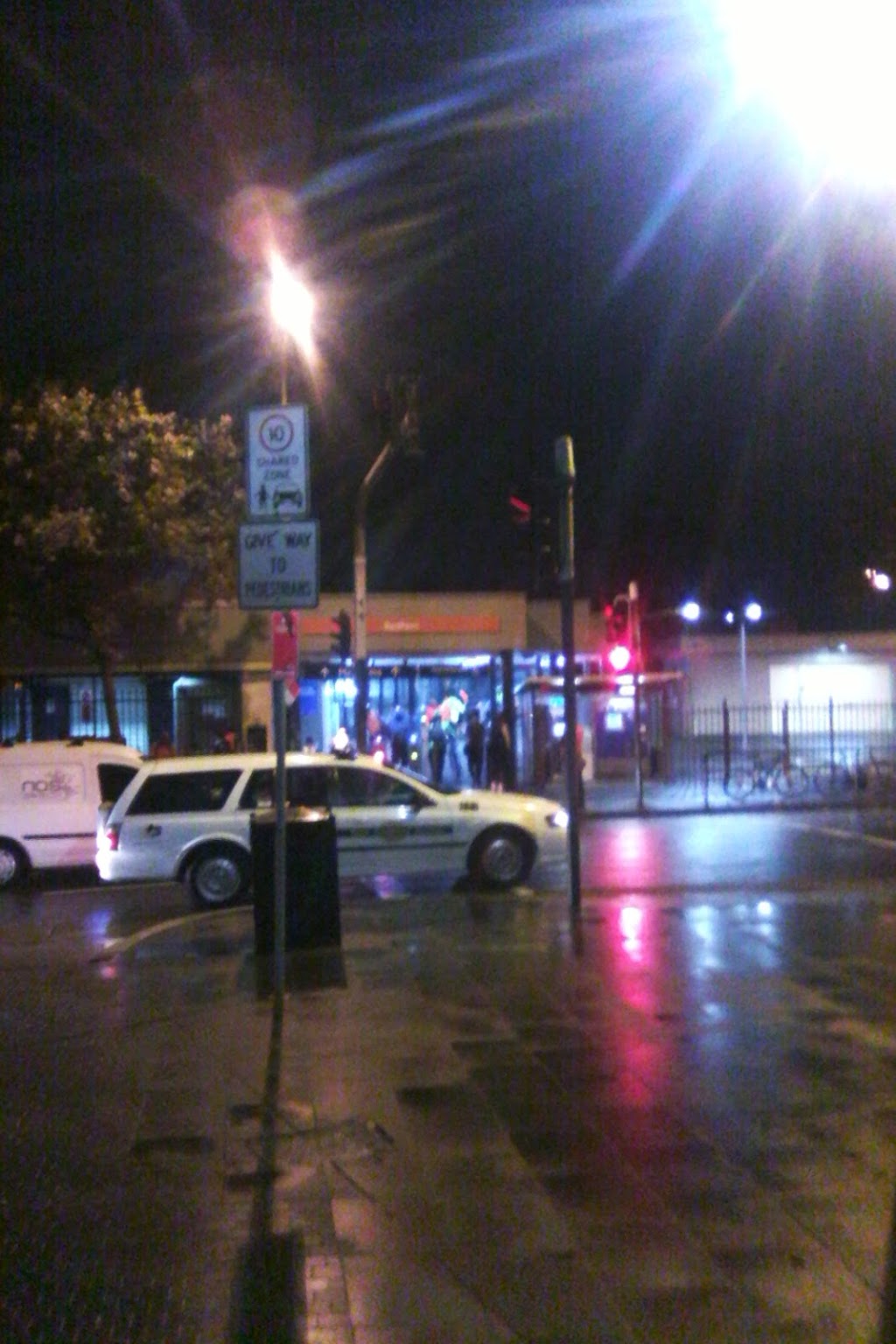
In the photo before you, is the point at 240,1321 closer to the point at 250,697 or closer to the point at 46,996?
the point at 46,996

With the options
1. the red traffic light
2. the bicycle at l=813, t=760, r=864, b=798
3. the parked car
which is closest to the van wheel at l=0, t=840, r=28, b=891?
the parked car

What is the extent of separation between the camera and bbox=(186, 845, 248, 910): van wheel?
15.6 meters

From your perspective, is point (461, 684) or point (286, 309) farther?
point (461, 684)

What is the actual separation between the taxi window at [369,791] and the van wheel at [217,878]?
122cm

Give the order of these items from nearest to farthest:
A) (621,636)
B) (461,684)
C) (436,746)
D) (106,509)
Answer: (106,509) → (621,636) → (436,746) → (461,684)

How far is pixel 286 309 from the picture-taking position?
12.9 metres

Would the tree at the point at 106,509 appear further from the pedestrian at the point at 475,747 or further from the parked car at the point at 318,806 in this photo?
the parked car at the point at 318,806

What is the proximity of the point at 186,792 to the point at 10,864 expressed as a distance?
3.80m

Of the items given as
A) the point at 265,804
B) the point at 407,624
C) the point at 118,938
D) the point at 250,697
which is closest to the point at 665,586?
the point at 407,624

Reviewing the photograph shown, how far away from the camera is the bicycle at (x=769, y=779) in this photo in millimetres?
29108

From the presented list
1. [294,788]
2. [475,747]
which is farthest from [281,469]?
[475,747]

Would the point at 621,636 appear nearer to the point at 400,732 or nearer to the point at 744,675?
the point at 744,675

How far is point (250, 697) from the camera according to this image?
1324 inches

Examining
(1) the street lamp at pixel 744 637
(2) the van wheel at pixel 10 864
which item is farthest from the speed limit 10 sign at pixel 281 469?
(1) the street lamp at pixel 744 637
